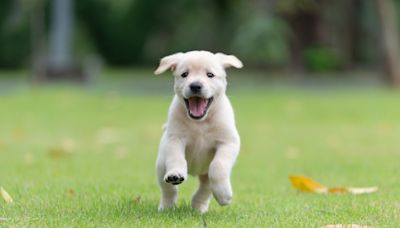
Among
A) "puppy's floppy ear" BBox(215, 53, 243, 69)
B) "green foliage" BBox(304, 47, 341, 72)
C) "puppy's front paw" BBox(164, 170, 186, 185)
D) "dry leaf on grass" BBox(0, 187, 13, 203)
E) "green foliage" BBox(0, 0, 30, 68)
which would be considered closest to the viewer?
"puppy's front paw" BBox(164, 170, 186, 185)

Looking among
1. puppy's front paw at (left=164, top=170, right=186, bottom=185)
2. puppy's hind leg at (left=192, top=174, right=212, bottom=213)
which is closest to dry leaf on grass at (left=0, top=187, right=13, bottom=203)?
puppy's hind leg at (left=192, top=174, right=212, bottom=213)

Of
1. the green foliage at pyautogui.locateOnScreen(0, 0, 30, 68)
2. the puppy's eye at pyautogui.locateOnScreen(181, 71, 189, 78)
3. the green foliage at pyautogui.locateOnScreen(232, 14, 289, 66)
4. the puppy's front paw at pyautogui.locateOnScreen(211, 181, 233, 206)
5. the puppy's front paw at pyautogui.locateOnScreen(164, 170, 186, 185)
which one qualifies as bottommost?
the green foliage at pyautogui.locateOnScreen(0, 0, 30, 68)

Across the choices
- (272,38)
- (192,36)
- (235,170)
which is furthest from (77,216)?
(192,36)

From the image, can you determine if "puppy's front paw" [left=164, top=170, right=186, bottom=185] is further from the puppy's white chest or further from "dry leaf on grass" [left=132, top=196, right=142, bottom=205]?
"dry leaf on grass" [left=132, top=196, right=142, bottom=205]

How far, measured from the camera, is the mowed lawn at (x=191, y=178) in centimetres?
527

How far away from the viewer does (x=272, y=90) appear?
72.1ft

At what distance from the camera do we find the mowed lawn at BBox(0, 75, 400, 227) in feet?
17.3

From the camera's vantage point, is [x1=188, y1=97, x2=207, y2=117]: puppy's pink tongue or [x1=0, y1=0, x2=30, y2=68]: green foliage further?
[x1=0, y1=0, x2=30, y2=68]: green foliage

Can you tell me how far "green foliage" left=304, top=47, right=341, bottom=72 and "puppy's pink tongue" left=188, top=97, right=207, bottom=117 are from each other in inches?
1026

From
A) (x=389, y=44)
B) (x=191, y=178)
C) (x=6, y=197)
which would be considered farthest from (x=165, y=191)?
(x=389, y=44)

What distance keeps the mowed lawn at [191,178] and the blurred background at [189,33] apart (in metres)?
11.7

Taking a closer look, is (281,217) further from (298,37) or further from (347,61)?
(347,61)

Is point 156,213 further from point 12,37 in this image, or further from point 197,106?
point 12,37

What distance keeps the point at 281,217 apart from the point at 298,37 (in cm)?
2590
